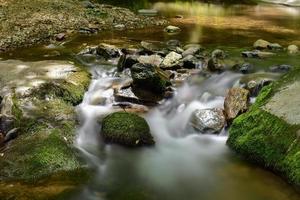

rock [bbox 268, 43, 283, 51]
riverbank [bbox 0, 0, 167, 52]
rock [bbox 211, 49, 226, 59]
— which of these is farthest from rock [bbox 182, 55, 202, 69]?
riverbank [bbox 0, 0, 167, 52]

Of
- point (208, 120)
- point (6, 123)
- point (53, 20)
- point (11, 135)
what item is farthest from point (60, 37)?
point (208, 120)

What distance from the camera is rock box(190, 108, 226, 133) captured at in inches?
467

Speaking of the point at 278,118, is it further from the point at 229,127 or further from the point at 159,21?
the point at 159,21

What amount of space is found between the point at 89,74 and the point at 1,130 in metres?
5.07

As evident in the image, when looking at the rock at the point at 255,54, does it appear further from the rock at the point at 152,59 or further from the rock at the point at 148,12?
the rock at the point at 148,12

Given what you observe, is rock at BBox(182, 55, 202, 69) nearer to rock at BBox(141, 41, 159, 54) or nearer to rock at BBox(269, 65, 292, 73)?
rock at BBox(141, 41, 159, 54)

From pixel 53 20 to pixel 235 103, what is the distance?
16159mm

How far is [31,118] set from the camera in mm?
11695

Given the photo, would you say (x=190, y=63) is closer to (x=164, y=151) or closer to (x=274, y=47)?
(x=274, y=47)

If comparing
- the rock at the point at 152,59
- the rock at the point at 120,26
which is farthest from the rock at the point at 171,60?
the rock at the point at 120,26

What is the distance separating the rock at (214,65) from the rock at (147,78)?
283cm

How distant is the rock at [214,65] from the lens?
620 inches

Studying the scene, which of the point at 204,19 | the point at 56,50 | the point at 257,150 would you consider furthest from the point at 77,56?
the point at 204,19

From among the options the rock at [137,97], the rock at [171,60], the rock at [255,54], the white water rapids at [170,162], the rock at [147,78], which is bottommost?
the white water rapids at [170,162]
